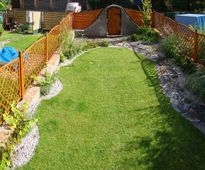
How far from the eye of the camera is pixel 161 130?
7684mm

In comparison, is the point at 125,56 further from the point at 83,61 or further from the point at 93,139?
the point at 93,139

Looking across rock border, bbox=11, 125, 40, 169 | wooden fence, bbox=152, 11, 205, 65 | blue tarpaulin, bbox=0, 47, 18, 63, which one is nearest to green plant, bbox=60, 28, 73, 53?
blue tarpaulin, bbox=0, 47, 18, 63

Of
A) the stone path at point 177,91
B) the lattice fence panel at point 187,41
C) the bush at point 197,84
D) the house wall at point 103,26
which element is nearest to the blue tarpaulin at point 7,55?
the stone path at point 177,91

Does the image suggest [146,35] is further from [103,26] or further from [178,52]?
[178,52]

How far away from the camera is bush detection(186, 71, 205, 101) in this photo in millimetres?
8689

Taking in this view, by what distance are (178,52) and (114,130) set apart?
18.9ft

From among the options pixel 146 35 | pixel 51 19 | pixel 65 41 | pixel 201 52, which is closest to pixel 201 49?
pixel 201 52

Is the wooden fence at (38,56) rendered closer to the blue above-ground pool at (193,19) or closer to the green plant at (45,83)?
the green plant at (45,83)

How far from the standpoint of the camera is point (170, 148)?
22.8ft

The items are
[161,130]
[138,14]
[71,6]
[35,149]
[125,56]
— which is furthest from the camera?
[71,6]

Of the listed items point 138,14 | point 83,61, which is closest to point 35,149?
point 83,61

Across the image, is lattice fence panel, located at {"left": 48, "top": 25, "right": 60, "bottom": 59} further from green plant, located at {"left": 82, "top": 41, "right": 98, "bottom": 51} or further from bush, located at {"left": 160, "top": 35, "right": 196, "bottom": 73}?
bush, located at {"left": 160, "top": 35, "right": 196, "bottom": 73}

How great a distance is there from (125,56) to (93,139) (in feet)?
25.2

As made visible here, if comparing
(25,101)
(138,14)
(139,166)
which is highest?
(138,14)
